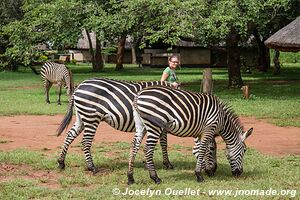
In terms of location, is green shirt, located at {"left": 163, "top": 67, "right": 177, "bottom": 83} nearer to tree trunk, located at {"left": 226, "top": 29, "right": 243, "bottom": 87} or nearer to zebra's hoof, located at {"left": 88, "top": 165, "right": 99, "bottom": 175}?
zebra's hoof, located at {"left": 88, "top": 165, "right": 99, "bottom": 175}

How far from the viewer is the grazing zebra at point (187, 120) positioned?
8492 mm

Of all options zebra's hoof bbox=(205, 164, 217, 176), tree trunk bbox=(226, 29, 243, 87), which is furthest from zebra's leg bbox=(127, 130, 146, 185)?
tree trunk bbox=(226, 29, 243, 87)

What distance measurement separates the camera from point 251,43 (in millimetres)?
45781

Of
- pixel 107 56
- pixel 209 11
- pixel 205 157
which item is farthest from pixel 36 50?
pixel 107 56

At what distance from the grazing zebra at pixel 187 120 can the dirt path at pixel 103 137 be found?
2.62 m

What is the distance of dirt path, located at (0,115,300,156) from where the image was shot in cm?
1212

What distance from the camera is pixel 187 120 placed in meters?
8.62

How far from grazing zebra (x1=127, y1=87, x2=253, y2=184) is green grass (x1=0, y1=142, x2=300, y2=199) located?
307 mm

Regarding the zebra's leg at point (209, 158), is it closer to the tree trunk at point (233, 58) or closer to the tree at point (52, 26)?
the tree at point (52, 26)

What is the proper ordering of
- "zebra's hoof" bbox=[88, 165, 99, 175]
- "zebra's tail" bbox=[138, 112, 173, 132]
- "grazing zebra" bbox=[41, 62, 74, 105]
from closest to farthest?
"zebra's tail" bbox=[138, 112, 173, 132] < "zebra's hoof" bbox=[88, 165, 99, 175] < "grazing zebra" bbox=[41, 62, 74, 105]

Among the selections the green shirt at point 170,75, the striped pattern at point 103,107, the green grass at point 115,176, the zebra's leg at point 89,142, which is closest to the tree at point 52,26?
the green shirt at point 170,75

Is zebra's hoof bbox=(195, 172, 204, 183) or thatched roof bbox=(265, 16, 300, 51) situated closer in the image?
zebra's hoof bbox=(195, 172, 204, 183)

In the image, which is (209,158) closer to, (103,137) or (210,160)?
(210,160)

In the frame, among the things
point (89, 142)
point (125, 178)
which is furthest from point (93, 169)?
point (125, 178)
